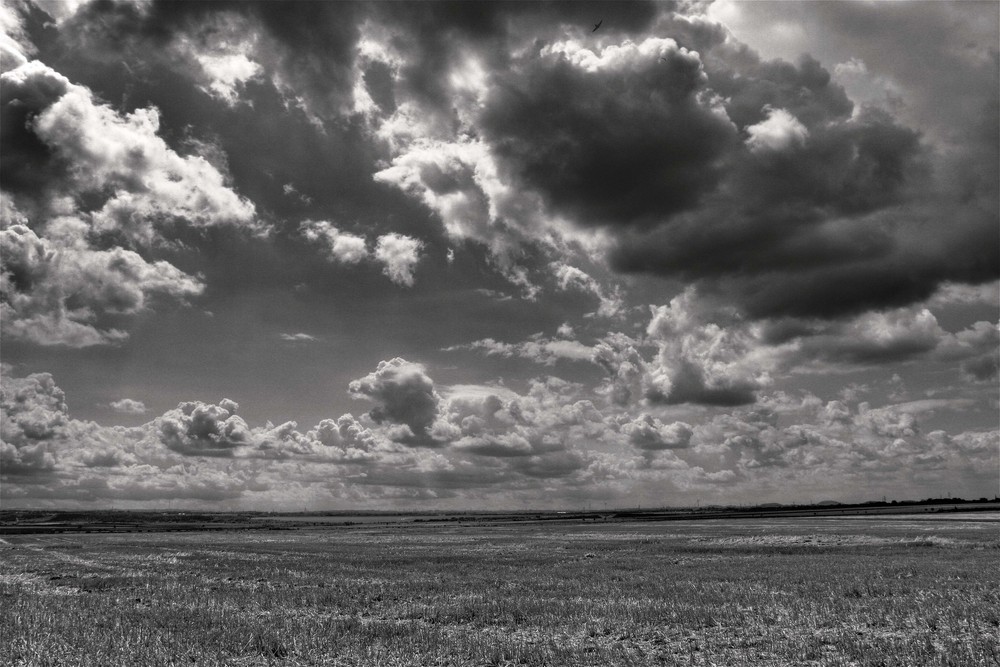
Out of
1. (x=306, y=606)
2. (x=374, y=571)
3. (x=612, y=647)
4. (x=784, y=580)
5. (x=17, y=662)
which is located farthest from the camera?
(x=374, y=571)

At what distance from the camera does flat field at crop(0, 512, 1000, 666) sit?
54.0ft

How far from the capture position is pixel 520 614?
22141 millimetres

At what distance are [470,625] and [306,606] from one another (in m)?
8.30

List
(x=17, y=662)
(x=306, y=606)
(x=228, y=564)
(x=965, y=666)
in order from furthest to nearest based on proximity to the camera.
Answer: (x=228, y=564)
(x=306, y=606)
(x=17, y=662)
(x=965, y=666)

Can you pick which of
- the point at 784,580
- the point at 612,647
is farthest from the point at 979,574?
the point at 612,647

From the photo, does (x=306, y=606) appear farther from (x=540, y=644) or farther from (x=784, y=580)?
(x=784, y=580)

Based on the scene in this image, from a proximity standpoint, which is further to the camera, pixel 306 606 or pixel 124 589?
pixel 124 589

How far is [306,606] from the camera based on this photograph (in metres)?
25.7

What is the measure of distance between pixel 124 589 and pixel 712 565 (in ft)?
106

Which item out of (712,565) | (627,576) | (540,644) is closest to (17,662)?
(540,644)

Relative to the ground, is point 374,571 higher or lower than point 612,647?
lower

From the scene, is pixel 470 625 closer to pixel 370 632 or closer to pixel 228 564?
pixel 370 632

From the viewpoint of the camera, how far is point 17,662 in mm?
16219

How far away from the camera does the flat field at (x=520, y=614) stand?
16469mm
